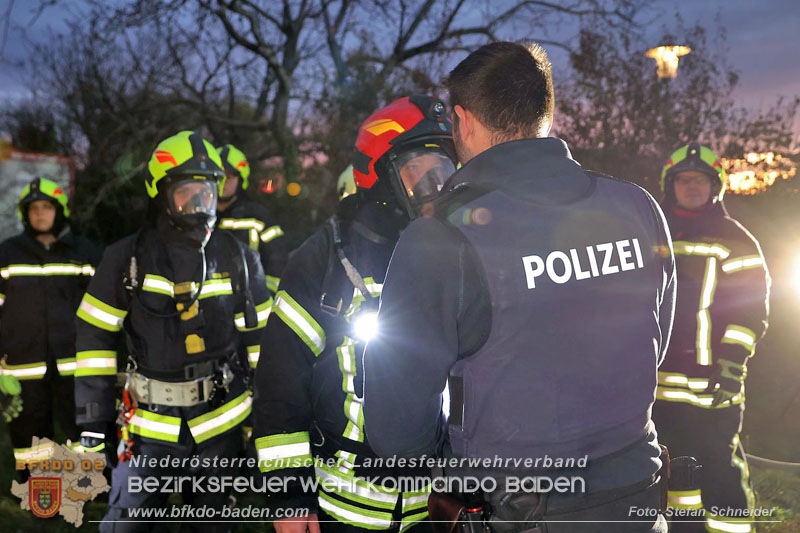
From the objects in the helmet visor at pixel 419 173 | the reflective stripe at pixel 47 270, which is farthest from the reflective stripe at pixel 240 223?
the helmet visor at pixel 419 173

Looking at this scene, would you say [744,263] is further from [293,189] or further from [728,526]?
[293,189]

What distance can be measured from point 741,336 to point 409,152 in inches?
124

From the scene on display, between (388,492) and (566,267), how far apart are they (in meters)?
1.29

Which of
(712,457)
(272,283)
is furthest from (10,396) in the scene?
(712,457)

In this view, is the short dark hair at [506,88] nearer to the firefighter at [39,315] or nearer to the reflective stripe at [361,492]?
the reflective stripe at [361,492]

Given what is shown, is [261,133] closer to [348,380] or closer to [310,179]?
[310,179]

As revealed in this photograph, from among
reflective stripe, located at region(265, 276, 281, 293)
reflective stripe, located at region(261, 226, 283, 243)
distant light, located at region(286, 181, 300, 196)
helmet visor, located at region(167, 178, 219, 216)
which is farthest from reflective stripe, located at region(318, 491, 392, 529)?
distant light, located at region(286, 181, 300, 196)

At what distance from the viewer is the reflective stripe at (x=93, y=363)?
133 inches

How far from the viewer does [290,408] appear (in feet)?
7.67

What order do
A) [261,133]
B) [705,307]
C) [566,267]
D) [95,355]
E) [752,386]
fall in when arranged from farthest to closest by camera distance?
[261,133]
[752,386]
[705,307]
[95,355]
[566,267]

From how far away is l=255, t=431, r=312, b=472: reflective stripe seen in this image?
227cm

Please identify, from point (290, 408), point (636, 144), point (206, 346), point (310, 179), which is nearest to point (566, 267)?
point (290, 408)

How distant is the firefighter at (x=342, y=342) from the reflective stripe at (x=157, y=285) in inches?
53.1

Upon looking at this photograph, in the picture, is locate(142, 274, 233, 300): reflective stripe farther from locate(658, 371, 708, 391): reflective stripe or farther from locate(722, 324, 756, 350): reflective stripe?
locate(722, 324, 756, 350): reflective stripe
